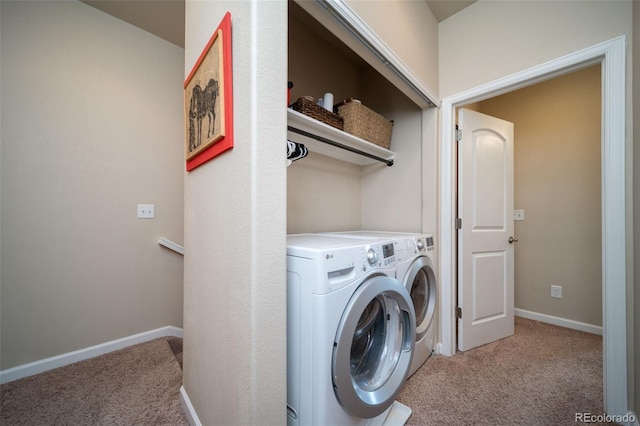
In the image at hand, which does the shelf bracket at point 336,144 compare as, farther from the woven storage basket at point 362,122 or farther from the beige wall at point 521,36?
the beige wall at point 521,36

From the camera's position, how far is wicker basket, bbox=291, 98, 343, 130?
1.41 m

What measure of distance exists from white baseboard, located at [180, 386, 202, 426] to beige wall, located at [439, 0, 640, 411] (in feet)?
6.99

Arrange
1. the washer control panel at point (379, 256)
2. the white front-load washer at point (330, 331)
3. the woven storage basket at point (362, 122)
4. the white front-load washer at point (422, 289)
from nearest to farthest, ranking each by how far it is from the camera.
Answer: the white front-load washer at point (330, 331), the washer control panel at point (379, 256), the white front-load washer at point (422, 289), the woven storage basket at point (362, 122)

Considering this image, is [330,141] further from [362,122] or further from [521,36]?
[521,36]

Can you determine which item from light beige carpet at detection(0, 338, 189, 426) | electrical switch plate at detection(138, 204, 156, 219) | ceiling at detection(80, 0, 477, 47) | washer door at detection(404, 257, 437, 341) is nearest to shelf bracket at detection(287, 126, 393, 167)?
washer door at detection(404, 257, 437, 341)

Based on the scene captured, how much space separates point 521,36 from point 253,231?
6.99ft

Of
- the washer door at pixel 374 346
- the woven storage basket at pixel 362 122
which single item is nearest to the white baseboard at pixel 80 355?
the washer door at pixel 374 346

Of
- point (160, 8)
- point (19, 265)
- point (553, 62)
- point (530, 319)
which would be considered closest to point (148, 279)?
point (19, 265)

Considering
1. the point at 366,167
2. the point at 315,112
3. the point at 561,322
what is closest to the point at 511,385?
the point at 561,322

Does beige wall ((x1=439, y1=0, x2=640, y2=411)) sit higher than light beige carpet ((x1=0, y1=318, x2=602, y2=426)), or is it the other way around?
beige wall ((x1=439, y1=0, x2=640, y2=411))

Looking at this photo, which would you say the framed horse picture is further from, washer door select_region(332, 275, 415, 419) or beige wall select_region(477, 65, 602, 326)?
beige wall select_region(477, 65, 602, 326)

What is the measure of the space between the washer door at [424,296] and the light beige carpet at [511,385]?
333 millimetres

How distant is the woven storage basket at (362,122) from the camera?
1.66m

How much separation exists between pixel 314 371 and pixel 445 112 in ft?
6.47
